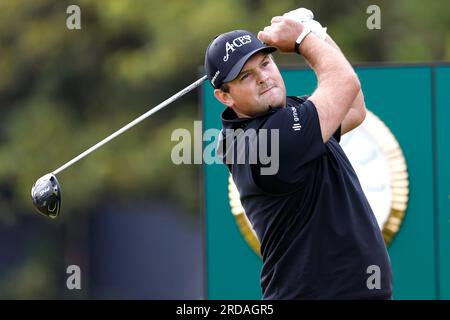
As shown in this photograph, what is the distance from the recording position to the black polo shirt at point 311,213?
331 centimetres

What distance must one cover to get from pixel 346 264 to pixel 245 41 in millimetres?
827

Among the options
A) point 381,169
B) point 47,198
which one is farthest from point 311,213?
point 381,169

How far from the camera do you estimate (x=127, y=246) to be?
30.5 feet

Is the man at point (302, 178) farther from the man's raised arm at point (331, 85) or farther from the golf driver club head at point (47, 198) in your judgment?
the golf driver club head at point (47, 198)

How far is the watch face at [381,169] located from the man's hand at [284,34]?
6.33ft

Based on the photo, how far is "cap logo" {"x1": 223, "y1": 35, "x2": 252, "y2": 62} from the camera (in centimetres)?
348

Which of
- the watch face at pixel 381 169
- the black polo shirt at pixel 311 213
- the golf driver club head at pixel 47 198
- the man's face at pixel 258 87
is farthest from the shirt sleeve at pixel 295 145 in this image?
the watch face at pixel 381 169

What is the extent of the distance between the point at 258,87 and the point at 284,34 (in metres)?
0.20

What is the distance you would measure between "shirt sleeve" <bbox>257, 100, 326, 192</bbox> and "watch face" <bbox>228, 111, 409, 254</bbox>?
6.69 feet

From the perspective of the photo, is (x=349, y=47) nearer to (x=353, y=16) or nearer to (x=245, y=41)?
(x=353, y=16)
